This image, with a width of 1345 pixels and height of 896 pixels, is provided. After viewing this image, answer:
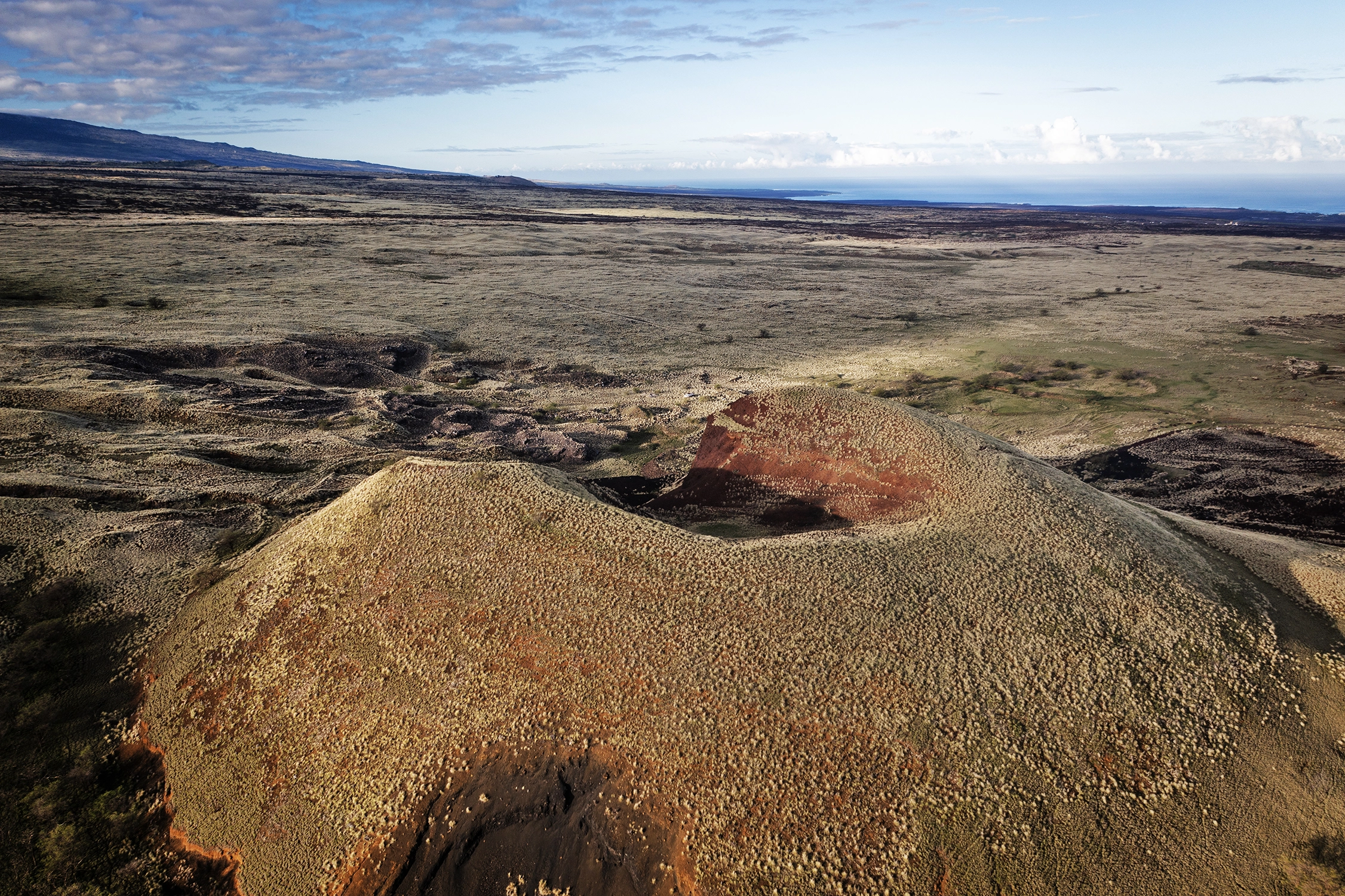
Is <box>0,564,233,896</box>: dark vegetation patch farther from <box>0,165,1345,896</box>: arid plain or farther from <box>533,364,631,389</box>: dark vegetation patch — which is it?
<box>533,364,631,389</box>: dark vegetation patch

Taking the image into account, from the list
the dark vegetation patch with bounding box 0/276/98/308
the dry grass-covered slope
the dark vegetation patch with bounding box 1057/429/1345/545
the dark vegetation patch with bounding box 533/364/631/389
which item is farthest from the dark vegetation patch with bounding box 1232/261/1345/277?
the dark vegetation patch with bounding box 0/276/98/308

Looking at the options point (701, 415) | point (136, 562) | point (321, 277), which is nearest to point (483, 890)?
point (136, 562)

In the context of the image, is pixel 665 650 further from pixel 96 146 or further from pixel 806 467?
pixel 96 146

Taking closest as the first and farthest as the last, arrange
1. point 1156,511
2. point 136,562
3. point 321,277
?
point 136,562
point 1156,511
point 321,277

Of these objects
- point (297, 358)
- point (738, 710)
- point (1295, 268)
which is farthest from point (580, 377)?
point (1295, 268)

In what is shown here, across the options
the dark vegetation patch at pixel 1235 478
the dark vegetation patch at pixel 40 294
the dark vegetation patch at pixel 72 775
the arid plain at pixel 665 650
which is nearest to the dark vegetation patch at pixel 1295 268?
the dark vegetation patch at pixel 1235 478

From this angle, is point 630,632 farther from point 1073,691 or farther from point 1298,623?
point 1298,623

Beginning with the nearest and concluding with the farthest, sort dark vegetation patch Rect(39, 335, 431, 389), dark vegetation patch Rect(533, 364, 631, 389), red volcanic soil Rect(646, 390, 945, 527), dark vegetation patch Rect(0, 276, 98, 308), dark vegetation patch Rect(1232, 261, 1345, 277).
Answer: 1. red volcanic soil Rect(646, 390, 945, 527)
2. dark vegetation patch Rect(39, 335, 431, 389)
3. dark vegetation patch Rect(533, 364, 631, 389)
4. dark vegetation patch Rect(0, 276, 98, 308)
5. dark vegetation patch Rect(1232, 261, 1345, 277)
